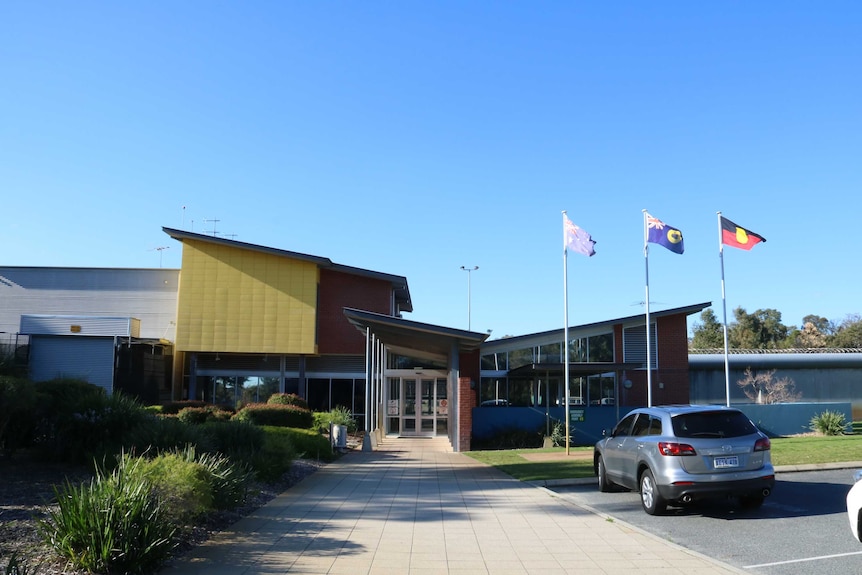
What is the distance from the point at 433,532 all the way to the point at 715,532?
3493mm

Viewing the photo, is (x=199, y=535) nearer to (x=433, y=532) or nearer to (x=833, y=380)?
(x=433, y=532)

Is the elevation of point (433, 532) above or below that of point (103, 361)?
below

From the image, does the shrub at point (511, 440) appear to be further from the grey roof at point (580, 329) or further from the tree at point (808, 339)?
the tree at point (808, 339)

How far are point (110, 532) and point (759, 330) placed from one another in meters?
71.3

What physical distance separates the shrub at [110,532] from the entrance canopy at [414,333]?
48.7ft

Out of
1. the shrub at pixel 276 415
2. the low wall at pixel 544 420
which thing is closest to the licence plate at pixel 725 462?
the shrub at pixel 276 415

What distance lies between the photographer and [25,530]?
25.3ft

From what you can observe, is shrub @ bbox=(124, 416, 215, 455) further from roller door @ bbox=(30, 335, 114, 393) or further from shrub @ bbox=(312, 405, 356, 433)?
roller door @ bbox=(30, 335, 114, 393)

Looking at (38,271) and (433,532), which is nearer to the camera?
(433,532)

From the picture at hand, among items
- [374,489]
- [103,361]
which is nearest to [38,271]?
[103,361]

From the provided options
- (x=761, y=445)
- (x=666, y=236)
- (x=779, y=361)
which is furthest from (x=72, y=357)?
(x=779, y=361)

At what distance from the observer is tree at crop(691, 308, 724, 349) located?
223ft

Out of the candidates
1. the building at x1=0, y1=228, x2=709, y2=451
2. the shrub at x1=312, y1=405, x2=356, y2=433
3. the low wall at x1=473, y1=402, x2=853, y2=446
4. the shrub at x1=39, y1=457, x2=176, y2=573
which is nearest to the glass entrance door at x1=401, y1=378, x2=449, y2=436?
the building at x1=0, y1=228, x2=709, y2=451

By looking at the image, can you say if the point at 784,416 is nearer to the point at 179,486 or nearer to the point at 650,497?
the point at 650,497
